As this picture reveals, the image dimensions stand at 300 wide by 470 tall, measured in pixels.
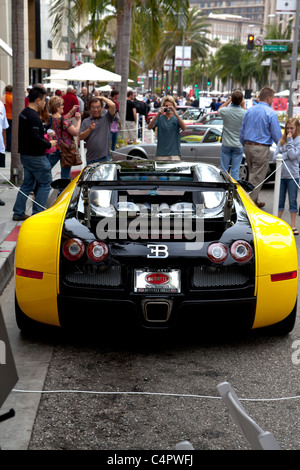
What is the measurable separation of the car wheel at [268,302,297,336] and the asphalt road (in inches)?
2.4

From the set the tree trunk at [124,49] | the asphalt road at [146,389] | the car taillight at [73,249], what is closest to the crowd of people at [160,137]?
the asphalt road at [146,389]

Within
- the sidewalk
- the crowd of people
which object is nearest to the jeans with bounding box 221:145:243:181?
the crowd of people

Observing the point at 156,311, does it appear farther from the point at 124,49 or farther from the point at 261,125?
the point at 124,49

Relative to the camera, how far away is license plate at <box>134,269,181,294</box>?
15.1ft

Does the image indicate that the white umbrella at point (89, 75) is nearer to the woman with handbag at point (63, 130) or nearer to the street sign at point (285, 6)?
the street sign at point (285, 6)

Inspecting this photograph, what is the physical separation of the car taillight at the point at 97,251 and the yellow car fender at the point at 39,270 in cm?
25

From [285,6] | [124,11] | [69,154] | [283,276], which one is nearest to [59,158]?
[69,154]

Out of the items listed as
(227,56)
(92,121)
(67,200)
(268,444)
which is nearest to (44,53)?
(92,121)

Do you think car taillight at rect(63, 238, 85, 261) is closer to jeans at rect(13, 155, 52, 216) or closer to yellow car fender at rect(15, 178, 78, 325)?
yellow car fender at rect(15, 178, 78, 325)

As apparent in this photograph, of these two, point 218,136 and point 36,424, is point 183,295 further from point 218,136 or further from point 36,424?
point 218,136

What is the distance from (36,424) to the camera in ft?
12.2

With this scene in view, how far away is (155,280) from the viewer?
182 inches

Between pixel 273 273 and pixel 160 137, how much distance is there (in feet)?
21.0
